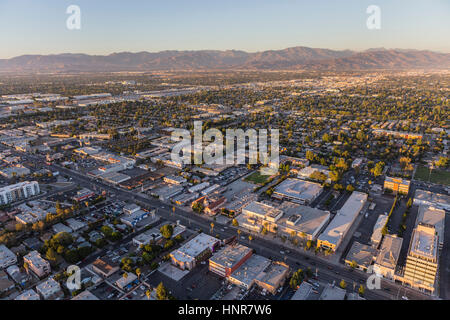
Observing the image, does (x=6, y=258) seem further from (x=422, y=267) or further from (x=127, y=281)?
(x=422, y=267)

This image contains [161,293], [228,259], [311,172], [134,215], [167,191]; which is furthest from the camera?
[311,172]

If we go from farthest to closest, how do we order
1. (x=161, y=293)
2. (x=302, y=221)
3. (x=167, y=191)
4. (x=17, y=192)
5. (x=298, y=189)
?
(x=167, y=191) < (x=298, y=189) < (x=17, y=192) < (x=302, y=221) < (x=161, y=293)

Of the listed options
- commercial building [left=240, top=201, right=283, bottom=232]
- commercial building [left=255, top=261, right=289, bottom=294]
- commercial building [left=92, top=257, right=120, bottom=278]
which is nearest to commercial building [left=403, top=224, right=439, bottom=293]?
commercial building [left=255, top=261, right=289, bottom=294]

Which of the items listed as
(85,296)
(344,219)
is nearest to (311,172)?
(344,219)

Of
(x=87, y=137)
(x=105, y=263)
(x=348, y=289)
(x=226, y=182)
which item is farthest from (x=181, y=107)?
(x=348, y=289)

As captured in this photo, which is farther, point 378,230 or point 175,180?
point 175,180

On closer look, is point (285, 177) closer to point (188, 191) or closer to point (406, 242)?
point (188, 191)
